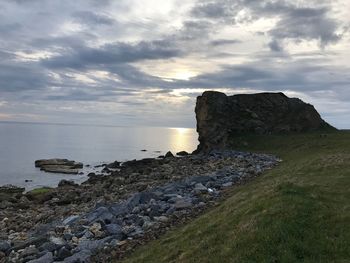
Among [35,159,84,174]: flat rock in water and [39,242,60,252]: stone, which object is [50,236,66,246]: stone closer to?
[39,242,60,252]: stone

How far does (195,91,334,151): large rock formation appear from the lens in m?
85.9

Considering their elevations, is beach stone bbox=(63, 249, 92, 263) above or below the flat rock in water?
above

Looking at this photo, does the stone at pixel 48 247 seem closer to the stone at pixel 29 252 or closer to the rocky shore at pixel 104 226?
the rocky shore at pixel 104 226

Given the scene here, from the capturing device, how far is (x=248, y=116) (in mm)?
89438

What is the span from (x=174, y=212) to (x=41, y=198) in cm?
2917

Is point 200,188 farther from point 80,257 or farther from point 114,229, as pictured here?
Result: point 80,257

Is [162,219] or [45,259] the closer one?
[45,259]

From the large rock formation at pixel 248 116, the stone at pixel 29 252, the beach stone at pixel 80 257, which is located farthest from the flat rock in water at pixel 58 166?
the beach stone at pixel 80 257

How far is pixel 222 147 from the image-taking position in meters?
81.6

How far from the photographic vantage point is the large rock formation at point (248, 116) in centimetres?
8594

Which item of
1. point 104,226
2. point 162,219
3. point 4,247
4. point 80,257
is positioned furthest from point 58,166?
point 80,257

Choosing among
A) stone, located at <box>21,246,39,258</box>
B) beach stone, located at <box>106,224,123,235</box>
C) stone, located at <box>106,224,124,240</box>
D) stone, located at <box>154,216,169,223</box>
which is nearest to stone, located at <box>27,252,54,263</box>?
stone, located at <box>21,246,39,258</box>

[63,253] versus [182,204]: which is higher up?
[182,204]

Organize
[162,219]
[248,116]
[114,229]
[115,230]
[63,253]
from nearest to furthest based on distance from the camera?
[63,253] → [115,230] → [114,229] → [162,219] → [248,116]
